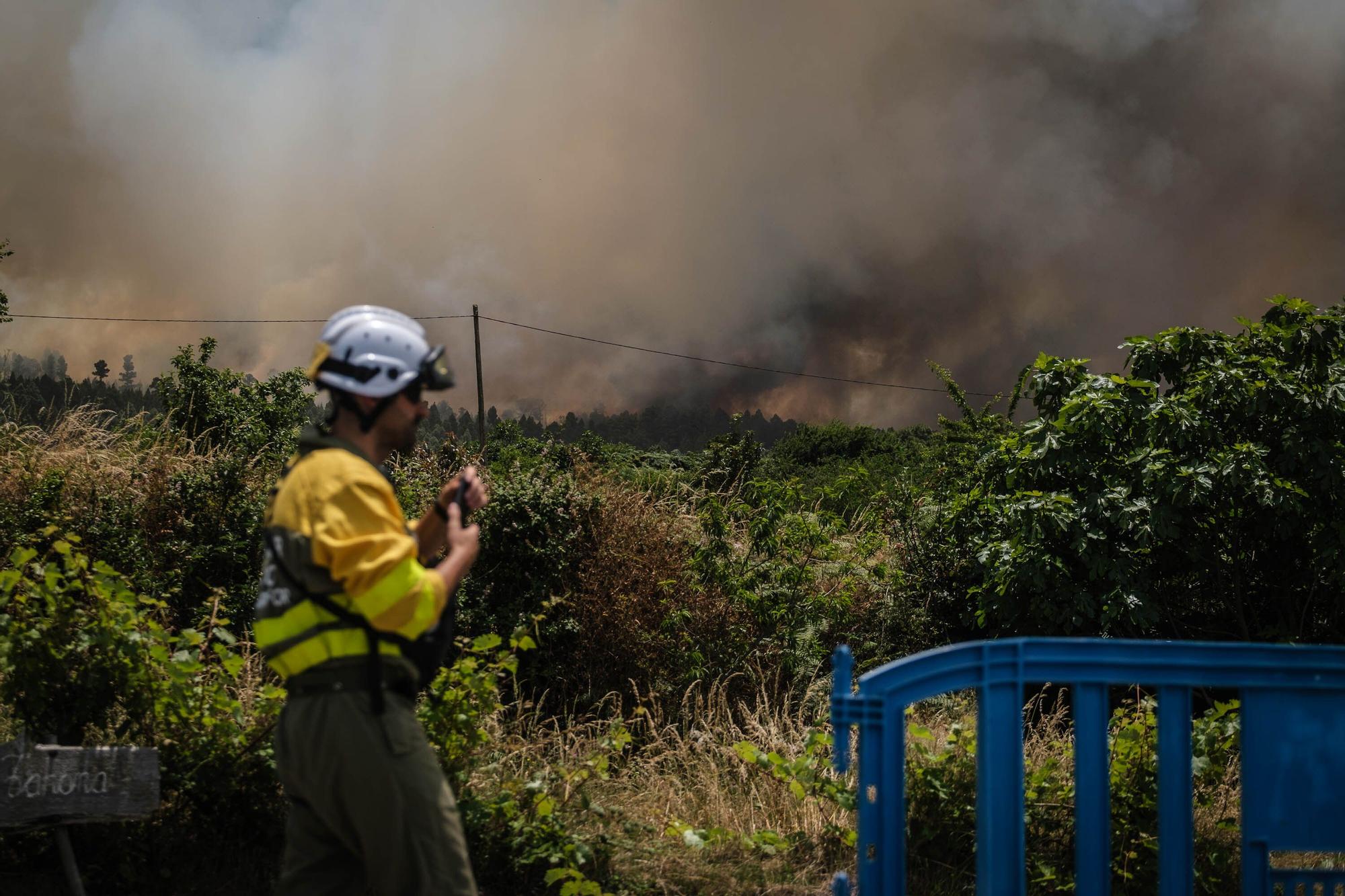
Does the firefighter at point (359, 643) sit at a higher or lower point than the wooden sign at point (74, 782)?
higher

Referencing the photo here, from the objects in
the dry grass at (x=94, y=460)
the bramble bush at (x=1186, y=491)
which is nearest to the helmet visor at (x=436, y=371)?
the bramble bush at (x=1186, y=491)

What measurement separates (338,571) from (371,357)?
23.2 inches

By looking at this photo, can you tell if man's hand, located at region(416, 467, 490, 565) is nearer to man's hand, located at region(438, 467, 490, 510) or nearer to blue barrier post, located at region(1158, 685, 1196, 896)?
man's hand, located at region(438, 467, 490, 510)

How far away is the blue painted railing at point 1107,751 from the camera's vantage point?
9.95ft

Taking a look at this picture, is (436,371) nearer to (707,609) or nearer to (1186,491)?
(1186,491)

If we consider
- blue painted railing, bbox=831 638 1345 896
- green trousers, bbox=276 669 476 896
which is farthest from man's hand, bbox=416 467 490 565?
blue painted railing, bbox=831 638 1345 896

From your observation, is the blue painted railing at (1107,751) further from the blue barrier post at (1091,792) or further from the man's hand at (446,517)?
the man's hand at (446,517)

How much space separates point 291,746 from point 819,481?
91.8 ft

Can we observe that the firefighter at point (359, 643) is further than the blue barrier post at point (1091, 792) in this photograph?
No

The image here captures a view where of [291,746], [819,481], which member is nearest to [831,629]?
[291,746]

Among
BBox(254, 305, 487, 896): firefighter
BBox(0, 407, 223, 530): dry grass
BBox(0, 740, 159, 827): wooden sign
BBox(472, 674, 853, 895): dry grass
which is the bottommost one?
BBox(472, 674, 853, 895): dry grass

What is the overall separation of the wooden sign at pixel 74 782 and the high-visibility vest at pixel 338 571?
155 centimetres

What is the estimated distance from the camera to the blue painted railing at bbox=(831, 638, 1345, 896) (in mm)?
3031

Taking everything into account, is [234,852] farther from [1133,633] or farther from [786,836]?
[1133,633]
